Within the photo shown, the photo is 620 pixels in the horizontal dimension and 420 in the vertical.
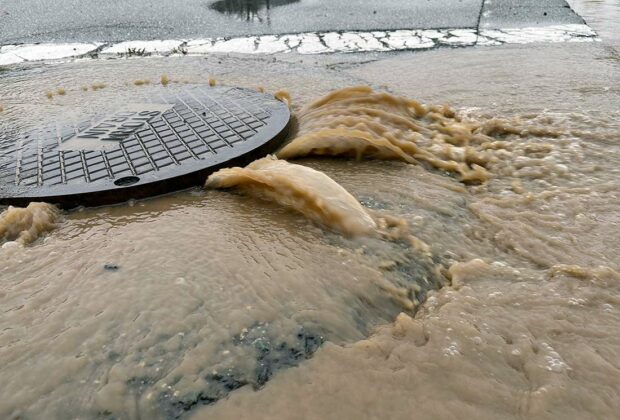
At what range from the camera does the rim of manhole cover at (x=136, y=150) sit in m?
2.46

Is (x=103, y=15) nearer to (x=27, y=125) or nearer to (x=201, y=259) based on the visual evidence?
(x=27, y=125)

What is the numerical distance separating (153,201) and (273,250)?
782 millimetres

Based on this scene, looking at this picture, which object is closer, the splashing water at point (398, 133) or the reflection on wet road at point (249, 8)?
the splashing water at point (398, 133)

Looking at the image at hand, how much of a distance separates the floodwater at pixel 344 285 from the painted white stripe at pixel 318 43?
7.79 feet

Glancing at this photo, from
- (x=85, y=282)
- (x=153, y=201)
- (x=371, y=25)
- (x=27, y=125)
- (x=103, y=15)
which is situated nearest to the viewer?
(x=85, y=282)

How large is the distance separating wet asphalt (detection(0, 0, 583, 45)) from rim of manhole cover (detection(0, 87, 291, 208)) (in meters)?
3.31

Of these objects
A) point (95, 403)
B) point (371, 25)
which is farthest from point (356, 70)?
point (95, 403)

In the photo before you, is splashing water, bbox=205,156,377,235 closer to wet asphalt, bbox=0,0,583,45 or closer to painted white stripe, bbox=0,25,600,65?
painted white stripe, bbox=0,25,600,65

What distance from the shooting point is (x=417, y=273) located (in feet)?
6.47

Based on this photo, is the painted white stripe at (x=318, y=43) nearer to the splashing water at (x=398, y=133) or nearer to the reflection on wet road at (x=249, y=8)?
the reflection on wet road at (x=249, y=8)

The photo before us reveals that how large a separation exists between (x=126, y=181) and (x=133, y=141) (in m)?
0.49

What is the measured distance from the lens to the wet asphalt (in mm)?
6352

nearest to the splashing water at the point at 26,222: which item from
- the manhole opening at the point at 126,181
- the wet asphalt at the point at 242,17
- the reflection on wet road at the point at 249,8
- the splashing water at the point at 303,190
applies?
the manhole opening at the point at 126,181

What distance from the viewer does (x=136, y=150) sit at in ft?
9.08
